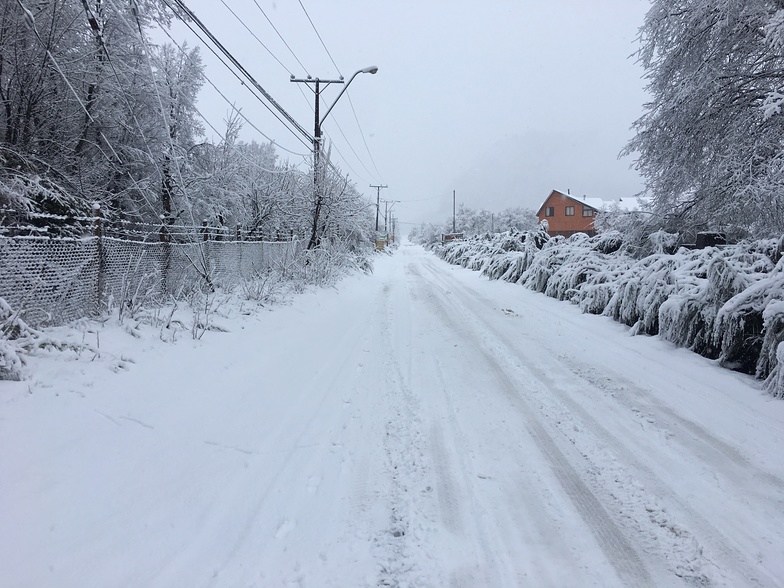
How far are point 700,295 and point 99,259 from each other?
878 centimetres

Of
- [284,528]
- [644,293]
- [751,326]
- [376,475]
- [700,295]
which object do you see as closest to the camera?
[284,528]

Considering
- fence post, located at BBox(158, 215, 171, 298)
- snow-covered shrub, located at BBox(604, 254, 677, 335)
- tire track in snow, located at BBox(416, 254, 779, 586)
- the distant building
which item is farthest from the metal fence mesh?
the distant building

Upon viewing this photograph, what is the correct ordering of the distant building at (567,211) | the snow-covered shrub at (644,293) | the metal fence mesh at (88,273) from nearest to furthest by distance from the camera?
the metal fence mesh at (88,273) → the snow-covered shrub at (644,293) → the distant building at (567,211)

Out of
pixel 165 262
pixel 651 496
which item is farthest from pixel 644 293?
pixel 165 262

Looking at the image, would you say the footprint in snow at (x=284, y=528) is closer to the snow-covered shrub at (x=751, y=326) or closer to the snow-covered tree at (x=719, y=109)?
the snow-covered shrub at (x=751, y=326)

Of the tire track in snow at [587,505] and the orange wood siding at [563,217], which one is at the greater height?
the orange wood siding at [563,217]

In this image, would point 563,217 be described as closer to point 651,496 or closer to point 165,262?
point 165,262

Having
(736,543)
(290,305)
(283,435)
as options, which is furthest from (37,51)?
(736,543)

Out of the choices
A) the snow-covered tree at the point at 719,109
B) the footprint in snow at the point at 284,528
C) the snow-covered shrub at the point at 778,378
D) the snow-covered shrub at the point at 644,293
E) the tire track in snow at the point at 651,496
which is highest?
the snow-covered tree at the point at 719,109

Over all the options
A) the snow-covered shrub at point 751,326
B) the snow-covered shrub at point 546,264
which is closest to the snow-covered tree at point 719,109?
the snow-covered shrub at point 751,326

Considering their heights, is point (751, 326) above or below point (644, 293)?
below

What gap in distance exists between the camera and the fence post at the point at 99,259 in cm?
532

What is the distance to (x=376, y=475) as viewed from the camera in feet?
10.8

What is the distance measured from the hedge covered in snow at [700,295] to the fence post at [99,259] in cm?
815
